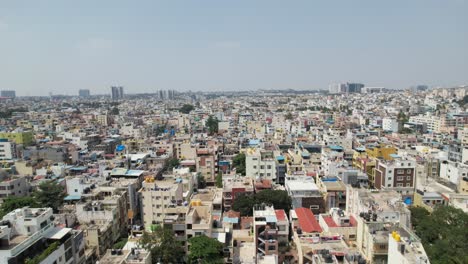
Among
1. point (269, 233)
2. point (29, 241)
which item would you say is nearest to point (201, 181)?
point (269, 233)

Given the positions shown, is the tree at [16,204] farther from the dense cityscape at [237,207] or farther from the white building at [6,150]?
the white building at [6,150]

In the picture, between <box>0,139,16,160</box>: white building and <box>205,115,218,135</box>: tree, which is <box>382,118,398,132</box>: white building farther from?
<box>0,139,16,160</box>: white building

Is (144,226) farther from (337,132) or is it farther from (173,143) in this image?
(337,132)

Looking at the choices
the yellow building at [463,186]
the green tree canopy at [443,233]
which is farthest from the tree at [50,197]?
the yellow building at [463,186]

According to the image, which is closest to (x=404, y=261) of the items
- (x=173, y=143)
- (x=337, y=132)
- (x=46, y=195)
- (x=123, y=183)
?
(x=123, y=183)

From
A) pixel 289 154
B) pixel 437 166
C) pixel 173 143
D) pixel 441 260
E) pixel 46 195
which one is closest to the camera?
pixel 441 260

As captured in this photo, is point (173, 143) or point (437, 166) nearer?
point (437, 166)

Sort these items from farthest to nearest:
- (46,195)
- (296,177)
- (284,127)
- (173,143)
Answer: (284,127), (173,143), (296,177), (46,195)
